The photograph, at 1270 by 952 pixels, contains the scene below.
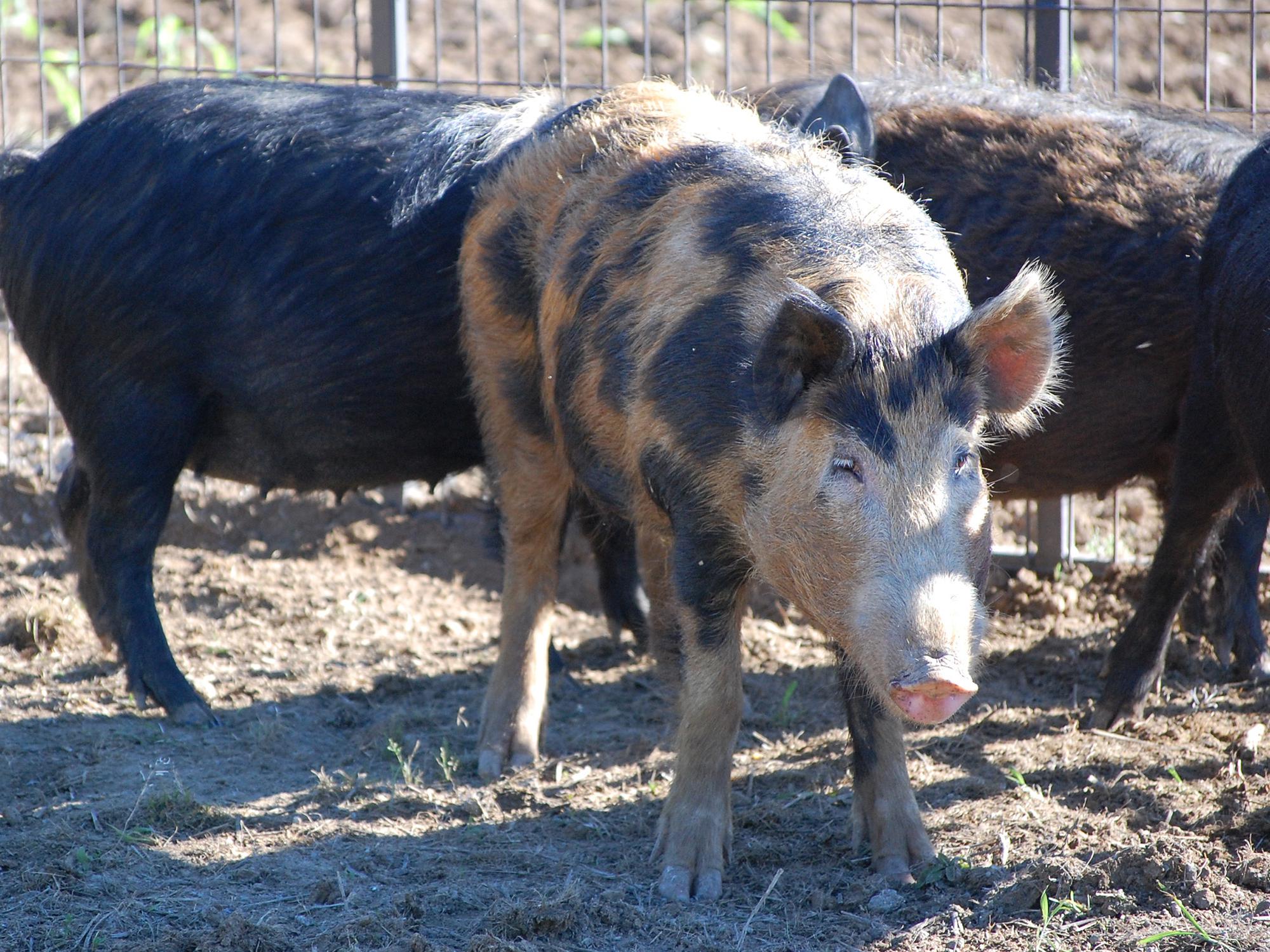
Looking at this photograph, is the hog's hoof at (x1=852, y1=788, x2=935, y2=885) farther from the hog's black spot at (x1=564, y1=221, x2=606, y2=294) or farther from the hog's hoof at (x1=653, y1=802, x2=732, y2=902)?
the hog's black spot at (x1=564, y1=221, x2=606, y2=294)

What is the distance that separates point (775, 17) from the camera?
11.0 meters

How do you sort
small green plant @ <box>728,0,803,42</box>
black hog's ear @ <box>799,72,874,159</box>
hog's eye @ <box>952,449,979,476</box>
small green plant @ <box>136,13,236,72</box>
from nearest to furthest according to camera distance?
1. hog's eye @ <box>952,449,979,476</box>
2. black hog's ear @ <box>799,72,874,159</box>
3. small green plant @ <box>136,13,236,72</box>
4. small green plant @ <box>728,0,803,42</box>

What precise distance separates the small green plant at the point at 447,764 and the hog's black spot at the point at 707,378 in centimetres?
150

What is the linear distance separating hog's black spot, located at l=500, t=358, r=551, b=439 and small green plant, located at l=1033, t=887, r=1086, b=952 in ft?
6.68

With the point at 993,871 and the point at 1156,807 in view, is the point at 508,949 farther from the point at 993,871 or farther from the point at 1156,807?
the point at 1156,807

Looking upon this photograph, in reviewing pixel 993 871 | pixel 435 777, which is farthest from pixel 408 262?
pixel 993 871

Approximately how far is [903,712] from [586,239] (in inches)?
68.0

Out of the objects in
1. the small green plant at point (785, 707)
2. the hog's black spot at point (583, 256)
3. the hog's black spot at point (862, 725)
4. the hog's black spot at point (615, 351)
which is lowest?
the small green plant at point (785, 707)

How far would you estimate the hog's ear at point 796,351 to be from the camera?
3029mm

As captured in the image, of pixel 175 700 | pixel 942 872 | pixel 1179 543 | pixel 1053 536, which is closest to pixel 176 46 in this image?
pixel 175 700

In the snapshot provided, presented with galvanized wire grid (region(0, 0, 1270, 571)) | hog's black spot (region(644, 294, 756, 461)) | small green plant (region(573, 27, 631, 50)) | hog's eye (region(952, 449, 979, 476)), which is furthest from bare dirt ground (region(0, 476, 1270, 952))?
small green plant (region(573, 27, 631, 50))

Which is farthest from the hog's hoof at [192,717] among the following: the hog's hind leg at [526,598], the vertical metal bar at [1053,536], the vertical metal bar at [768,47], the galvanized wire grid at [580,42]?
the galvanized wire grid at [580,42]

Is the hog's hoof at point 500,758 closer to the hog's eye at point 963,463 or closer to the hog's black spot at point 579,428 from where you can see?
the hog's black spot at point 579,428

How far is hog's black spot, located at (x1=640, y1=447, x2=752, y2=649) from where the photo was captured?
3508 mm
